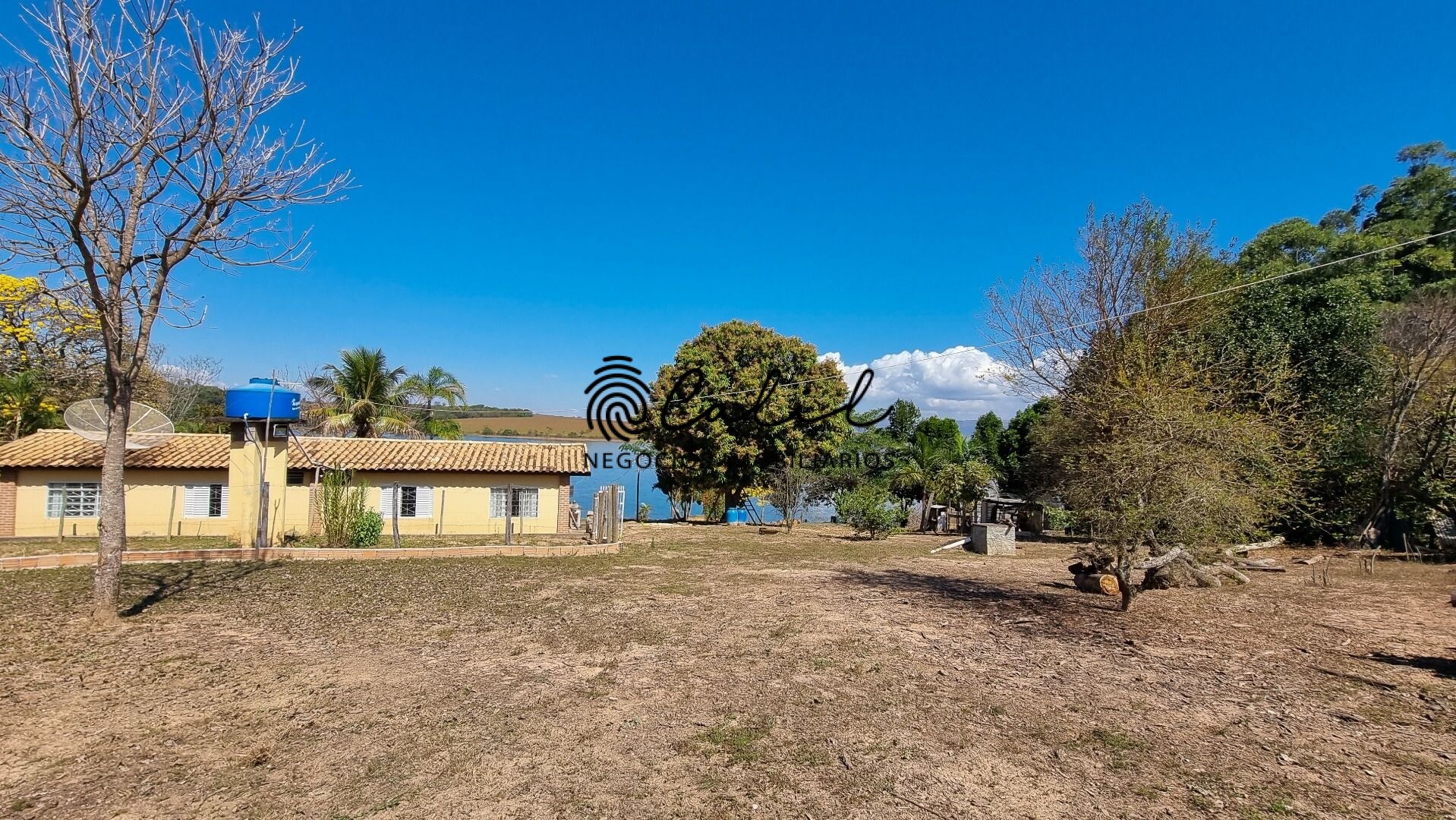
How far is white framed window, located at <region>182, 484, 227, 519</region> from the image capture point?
17969 millimetres

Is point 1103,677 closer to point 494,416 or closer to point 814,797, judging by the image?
point 814,797

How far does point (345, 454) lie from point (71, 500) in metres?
6.42

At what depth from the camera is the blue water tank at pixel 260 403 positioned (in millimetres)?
14281

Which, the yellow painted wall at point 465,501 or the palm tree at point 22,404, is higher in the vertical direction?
the palm tree at point 22,404

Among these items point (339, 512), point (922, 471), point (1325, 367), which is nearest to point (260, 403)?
point (339, 512)

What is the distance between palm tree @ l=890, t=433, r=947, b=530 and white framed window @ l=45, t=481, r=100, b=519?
84.4ft

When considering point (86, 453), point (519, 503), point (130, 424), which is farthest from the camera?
point (519, 503)

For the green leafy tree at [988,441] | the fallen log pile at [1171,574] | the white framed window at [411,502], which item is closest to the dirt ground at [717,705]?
the fallen log pile at [1171,574]

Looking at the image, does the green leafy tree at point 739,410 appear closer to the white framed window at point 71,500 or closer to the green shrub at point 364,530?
the green shrub at point 364,530

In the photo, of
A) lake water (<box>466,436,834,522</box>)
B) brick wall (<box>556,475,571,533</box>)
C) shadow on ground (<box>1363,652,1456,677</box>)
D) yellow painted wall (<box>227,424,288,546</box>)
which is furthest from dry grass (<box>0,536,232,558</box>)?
shadow on ground (<box>1363,652,1456,677</box>)

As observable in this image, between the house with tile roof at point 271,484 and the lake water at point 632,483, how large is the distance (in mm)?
5750

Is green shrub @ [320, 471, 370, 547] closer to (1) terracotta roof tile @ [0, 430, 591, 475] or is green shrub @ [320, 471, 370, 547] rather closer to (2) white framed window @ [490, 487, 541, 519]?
(1) terracotta roof tile @ [0, 430, 591, 475]

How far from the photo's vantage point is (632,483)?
106 ft

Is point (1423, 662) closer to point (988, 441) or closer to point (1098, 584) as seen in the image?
point (1098, 584)
